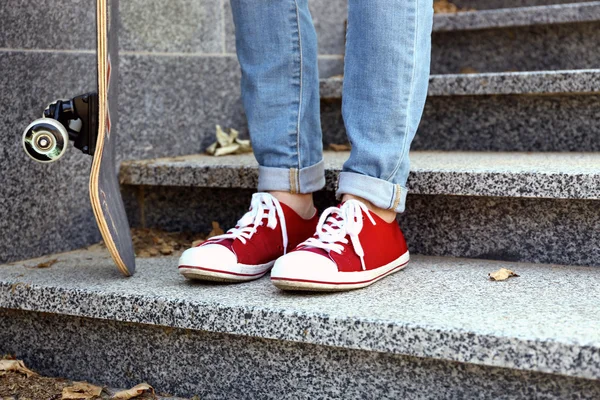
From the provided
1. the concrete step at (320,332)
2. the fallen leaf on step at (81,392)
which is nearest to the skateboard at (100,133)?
the concrete step at (320,332)

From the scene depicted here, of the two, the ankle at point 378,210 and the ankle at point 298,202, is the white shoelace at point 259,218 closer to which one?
the ankle at point 298,202

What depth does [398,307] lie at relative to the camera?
124 centimetres

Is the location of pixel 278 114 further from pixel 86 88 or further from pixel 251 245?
pixel 86 88

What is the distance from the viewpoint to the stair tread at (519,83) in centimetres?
184

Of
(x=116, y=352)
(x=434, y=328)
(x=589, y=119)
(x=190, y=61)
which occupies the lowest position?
(x=116, y=352)

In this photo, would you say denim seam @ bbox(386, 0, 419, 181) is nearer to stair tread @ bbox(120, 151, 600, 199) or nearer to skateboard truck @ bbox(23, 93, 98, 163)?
stair tread @ bbox(120, 151, 600, 199)

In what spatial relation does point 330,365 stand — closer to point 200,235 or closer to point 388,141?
point 388,141

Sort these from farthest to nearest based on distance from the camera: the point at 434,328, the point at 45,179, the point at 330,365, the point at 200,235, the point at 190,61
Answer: the point at 190,61 < the point at 200,235 < the point at 45,179 < the point at 330,365 < the point at 434,328

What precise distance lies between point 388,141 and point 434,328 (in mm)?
391

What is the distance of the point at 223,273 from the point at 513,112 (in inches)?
40.1

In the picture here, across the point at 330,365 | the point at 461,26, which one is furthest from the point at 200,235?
Answer: the point at 461,26

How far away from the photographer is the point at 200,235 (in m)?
1.97

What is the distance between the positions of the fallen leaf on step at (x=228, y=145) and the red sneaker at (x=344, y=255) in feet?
2.67

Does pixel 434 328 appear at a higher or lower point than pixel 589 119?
lower
